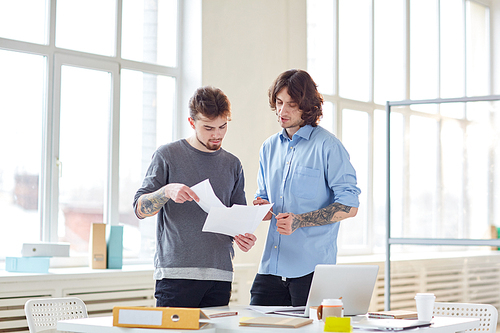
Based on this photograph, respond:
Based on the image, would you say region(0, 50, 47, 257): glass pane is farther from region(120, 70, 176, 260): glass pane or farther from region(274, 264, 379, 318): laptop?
region(274, 264, 379, 318): laptop

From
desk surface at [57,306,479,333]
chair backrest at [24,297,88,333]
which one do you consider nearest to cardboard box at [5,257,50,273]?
chair backrest at [24,297,88,333]

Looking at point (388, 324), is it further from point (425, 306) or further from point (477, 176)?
point (477, 176)

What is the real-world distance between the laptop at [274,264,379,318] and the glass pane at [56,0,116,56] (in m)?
2.95

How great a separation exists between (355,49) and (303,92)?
387 centimetres

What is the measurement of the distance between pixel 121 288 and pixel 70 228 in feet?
1.96

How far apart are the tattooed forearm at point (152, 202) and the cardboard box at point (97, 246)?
1772mm

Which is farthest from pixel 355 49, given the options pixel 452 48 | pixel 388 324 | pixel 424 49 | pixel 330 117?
pixel 388 324

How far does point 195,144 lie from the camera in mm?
2441

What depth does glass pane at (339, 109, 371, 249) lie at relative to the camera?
5906mm

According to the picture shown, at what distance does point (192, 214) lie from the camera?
7.68 ft

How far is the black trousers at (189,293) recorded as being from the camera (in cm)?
224

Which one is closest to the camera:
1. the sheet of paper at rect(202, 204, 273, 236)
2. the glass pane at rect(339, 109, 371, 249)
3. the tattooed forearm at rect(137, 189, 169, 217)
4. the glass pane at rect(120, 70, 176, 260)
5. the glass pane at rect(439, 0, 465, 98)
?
the sheet of paper at rect(202, 204, 273, 236)

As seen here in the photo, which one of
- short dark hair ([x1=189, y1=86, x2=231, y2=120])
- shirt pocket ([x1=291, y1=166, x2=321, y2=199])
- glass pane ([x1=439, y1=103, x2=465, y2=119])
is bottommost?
shirt pocket ([x1=291, y1=166, x2=321, y2=199])

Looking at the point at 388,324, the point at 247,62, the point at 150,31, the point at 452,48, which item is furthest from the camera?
the point at 452,48
